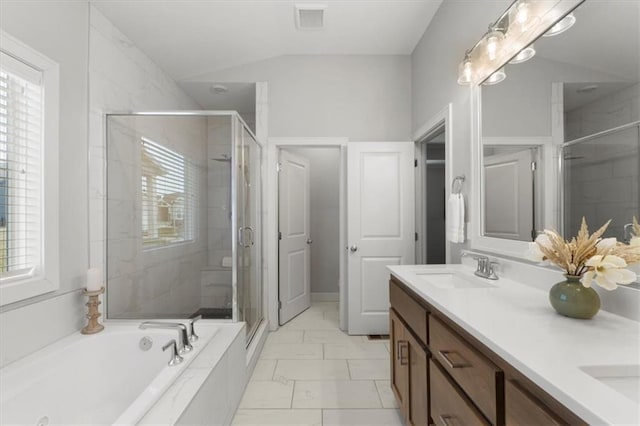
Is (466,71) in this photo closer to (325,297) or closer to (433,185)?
(433,185)

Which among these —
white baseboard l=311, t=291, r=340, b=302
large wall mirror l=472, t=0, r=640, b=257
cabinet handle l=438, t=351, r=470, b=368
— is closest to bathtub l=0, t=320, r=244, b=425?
cabinet handle l=438, t=351, r=470, b=368

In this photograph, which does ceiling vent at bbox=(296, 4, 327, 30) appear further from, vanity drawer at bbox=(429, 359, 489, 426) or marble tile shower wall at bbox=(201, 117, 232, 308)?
vanity drawer at bbox=(429, 359, 489, 426)

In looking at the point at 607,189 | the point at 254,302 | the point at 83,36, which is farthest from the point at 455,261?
the point at 83,36

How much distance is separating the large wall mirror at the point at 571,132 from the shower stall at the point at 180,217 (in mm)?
1770

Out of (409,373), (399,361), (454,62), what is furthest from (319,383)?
(454,62)

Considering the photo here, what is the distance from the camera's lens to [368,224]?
2859mm

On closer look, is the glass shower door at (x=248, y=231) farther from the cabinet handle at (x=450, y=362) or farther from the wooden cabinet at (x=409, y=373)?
the cabinet handle at (x=450, y=362)

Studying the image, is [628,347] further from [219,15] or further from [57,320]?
[219,15]

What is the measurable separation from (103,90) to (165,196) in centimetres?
85

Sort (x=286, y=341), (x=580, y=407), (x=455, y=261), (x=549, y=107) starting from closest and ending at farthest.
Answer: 1. (x=580, y=407)
2. (x=549, y=107)
3. (x=455, y=261)
4. (x=286, y=341)

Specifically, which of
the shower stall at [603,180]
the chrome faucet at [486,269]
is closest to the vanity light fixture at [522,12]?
the shower stall at [603,180]

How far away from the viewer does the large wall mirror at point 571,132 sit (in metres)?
0.92

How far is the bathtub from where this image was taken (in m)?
1.22

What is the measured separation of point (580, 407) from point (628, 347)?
374mm
